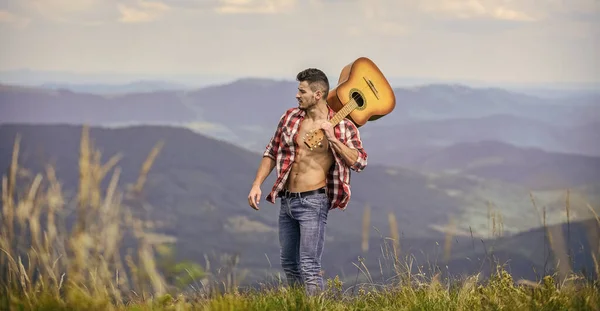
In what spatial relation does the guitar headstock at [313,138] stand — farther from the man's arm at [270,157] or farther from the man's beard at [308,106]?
the man's arm at [270,157]

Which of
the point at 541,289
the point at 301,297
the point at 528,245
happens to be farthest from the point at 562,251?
the point at 528,245

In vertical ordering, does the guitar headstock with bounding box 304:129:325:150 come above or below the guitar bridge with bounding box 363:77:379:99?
below

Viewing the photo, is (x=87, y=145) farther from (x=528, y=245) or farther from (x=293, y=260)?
(x=528, y=245)

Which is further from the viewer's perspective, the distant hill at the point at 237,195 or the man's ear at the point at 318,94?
the distant hill at the point at 237,195

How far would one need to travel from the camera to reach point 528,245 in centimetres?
10600

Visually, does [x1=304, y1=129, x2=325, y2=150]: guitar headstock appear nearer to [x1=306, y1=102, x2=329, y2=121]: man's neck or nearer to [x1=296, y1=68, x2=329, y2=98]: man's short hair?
[x1=306, y1=102, x2=329, y2=121]: man's neck

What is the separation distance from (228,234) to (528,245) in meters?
40.8

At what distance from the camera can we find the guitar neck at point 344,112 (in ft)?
22.5

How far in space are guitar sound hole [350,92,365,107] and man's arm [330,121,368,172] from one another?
10.6 inches

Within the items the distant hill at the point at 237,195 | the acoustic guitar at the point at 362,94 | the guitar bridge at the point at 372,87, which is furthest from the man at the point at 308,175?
the distant hill at the point at 237,195

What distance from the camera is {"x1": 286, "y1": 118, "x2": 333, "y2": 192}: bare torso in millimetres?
6832

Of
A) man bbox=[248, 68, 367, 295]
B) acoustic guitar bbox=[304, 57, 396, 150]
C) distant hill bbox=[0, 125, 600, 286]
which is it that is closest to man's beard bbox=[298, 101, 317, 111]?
man bbox=[248, 68, 367, 295]

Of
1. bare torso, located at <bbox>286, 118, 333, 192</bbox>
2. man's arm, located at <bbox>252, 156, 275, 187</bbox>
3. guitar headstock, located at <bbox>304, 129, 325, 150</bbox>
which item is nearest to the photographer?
guitar headstock, located at <bbox>304, 129, 325, 150</bbox>

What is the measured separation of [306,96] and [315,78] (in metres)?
0.14
